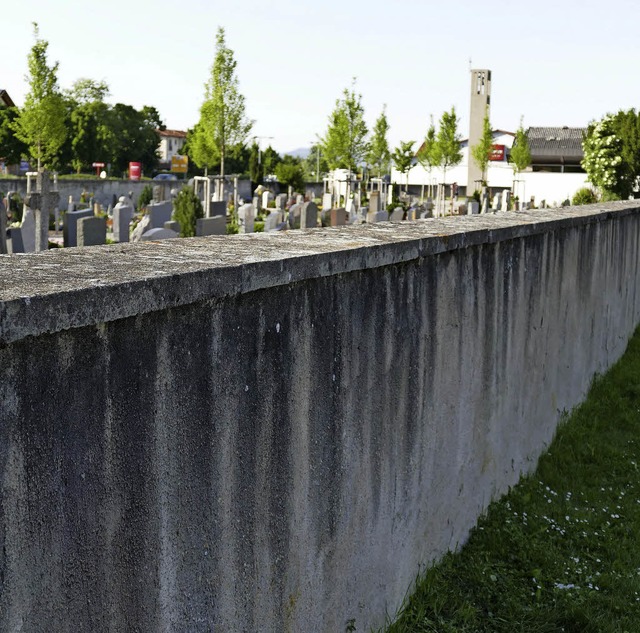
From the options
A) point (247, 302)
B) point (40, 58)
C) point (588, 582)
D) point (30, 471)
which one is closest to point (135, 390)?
point (30, 471)

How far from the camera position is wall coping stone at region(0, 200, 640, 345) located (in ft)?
6.06

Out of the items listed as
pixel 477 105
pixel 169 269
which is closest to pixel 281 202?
pixel 169 269

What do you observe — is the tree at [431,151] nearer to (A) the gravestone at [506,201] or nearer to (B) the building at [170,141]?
(A) the gravestone at [506,201]

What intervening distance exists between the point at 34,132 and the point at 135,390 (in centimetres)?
3302

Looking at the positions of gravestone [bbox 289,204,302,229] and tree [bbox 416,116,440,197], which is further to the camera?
tree [bbox 416,116,440,197]

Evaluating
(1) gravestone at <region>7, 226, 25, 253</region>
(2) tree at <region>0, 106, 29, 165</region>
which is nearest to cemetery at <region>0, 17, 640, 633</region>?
(1) gravestone at <region>7, 226, 25, 253</region>

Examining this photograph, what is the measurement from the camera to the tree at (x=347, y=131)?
4125cm

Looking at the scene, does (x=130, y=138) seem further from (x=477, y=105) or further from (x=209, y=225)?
(x=209, y=225)

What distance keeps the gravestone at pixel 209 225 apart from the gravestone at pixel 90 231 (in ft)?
4.75

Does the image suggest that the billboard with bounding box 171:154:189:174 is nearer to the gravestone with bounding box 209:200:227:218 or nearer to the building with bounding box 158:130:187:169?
the gravestone with bounding box 209:200:227:218

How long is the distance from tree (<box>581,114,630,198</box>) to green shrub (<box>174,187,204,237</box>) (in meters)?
27.8

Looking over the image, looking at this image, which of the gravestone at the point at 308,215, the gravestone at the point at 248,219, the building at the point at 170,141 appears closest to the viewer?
the gravestone at the point at 308,215

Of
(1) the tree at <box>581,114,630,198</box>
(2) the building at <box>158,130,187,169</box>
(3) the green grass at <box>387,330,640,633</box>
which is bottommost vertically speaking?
(3) the green grass at <box>387,330,640,633</box>

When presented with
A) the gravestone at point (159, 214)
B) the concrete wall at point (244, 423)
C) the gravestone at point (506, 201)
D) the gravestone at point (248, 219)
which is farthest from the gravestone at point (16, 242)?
the gravestone at point (506, 201)
